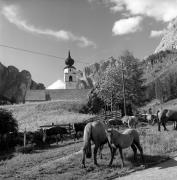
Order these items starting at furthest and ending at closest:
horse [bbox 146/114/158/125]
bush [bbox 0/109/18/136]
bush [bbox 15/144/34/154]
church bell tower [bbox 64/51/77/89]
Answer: church bell tower [bbox 64/51/77/89]
horse [bbox 146/114/158/125]
bush [bbox 0/109/18/136]
bush [bbox 15/144/34/154]

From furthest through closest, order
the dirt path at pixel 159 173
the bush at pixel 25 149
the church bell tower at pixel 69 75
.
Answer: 1. the church bell tower at pixel 69 75
2. the bush at pixel 25 149
3. the dirt path at pixel 159 173

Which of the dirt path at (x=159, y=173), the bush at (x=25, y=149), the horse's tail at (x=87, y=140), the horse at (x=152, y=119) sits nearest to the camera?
the dirt path at (x=159, y=173)

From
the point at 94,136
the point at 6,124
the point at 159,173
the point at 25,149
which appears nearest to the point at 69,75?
the point at 6,124

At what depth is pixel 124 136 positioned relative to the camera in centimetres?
1812

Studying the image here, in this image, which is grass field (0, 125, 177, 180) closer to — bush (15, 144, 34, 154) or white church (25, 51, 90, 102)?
bush (15, 144, 34, 154)

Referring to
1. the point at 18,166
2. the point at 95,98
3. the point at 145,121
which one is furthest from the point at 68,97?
A: the point at 18,166

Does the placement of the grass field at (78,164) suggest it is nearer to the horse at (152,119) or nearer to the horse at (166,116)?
the horse at (166,116)

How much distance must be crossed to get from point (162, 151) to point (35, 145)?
13.4 metres

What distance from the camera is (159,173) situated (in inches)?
607

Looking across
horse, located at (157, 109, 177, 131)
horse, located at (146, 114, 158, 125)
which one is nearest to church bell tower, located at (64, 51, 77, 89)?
horse, located at (146, 114, 158, 125)

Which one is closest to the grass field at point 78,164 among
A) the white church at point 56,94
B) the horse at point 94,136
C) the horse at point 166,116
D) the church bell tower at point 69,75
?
the horse at point 94,136

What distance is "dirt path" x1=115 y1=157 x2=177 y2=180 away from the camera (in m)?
14.7

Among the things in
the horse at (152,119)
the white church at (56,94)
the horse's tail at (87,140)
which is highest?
the white church at (56,94)

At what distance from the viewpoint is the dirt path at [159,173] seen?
14.7 meters
